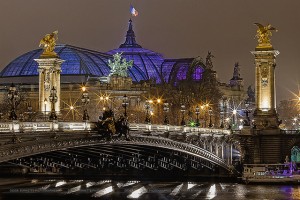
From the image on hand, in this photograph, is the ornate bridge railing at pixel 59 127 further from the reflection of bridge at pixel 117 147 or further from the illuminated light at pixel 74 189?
the illuminated light at pixel 74 189

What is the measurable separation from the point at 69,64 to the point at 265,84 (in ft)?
199

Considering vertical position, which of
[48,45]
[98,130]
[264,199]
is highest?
[48,45]

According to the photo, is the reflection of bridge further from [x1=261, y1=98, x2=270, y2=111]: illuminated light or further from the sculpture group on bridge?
[x1=261, y1=98, x2=270, y2=111]: illuminated light

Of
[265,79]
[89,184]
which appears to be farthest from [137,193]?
[265,79]

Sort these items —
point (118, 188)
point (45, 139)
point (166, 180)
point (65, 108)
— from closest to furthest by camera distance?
point (45, 139), point (118, 188), point (166, 180), point (65, 108)

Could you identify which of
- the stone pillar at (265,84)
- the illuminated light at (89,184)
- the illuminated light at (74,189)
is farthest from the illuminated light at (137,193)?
the stone pillar at (265,84)

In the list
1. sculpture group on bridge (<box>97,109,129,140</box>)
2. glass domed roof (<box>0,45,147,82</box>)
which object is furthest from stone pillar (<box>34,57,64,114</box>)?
glass domed roof (<box>0,45,147,82</box>)

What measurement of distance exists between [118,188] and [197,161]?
7132mm

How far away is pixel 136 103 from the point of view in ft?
469

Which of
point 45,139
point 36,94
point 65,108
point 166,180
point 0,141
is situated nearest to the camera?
point 0,141

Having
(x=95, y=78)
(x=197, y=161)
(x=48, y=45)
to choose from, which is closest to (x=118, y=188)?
(x=197, y=161)

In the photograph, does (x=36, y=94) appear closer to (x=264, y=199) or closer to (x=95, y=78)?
(x=95, y=78)

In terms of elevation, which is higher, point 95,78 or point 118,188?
point 95,78

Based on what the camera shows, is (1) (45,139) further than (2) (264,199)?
No
